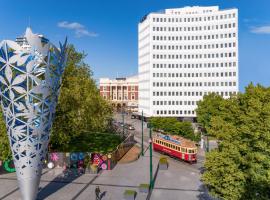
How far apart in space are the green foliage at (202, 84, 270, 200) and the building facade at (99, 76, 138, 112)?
418 ft

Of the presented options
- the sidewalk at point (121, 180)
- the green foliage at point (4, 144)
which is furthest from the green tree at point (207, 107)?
the green foliage at point (4, 144)

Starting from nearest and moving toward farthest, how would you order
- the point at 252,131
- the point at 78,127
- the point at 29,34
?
the point at 252,131 → the point at 29,34 → the point at 78,127

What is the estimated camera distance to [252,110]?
20.6 metres

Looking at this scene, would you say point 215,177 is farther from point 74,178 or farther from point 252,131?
point 74,178

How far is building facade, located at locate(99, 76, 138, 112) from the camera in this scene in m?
150

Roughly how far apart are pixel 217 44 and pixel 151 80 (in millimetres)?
24808

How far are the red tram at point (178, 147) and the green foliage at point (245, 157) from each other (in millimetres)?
20430

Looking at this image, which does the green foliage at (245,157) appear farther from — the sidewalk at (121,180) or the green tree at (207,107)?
the green tree at (207,107)

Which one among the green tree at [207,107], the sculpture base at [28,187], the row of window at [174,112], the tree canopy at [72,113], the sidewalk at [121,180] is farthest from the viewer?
the row of window at [174,112]

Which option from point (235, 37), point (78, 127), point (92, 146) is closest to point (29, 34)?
point (78, 127)

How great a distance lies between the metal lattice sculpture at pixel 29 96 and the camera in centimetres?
2286

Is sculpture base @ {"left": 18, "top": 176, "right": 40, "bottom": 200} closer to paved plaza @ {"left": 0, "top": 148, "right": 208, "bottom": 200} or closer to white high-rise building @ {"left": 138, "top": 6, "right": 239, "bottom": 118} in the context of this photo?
paved plaza @ {"left": 0, "top": 148, "right": 208, "bottom": 200}

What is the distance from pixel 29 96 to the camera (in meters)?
23.6

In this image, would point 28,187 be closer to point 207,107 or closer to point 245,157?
point 245,157
